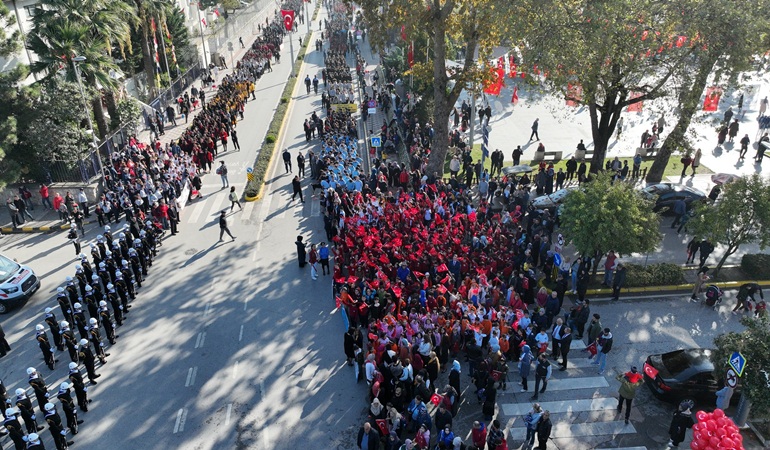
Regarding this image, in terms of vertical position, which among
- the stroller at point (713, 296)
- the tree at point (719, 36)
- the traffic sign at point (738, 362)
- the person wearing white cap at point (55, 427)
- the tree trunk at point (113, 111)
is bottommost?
the stroller at point (713, 296)

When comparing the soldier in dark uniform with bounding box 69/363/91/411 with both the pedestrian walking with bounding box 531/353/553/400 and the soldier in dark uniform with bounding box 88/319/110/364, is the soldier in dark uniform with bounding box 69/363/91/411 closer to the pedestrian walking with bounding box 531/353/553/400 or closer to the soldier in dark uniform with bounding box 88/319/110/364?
the soldier in dark uniform with bounding box 88/319/110/364

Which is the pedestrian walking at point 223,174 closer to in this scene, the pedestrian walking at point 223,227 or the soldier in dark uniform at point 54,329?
the pedestrian walking at point 223,227

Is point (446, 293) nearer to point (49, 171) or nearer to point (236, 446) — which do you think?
point (236, 446)

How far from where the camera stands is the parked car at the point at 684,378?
13.4m

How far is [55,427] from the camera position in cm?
1231

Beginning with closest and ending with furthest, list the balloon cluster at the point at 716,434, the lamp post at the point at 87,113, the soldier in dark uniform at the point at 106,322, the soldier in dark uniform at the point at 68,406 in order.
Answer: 1. the balloon cluster at the point at 716,434
2. the soldier in dark uniform at the point at 68,406
3. the soldier in dark uniform at the point at 106,322
4. the lamp post at the point at 87,113

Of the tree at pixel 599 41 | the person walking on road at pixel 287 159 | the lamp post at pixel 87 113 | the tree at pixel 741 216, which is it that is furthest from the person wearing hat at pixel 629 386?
the lamp post at pixel 87 113

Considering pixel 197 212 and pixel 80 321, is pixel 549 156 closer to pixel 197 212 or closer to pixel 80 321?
pixel 197 212

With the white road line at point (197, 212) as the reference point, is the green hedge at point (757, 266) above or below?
below

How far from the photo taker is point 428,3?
80.9 feet

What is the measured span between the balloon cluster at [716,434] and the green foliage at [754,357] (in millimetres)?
2279

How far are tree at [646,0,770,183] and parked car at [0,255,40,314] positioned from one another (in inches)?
927

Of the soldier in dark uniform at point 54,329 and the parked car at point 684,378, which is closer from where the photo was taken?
the parked car at point 684,378

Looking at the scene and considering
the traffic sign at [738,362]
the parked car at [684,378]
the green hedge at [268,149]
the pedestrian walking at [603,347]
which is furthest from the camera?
the green hedge at [268,149]
